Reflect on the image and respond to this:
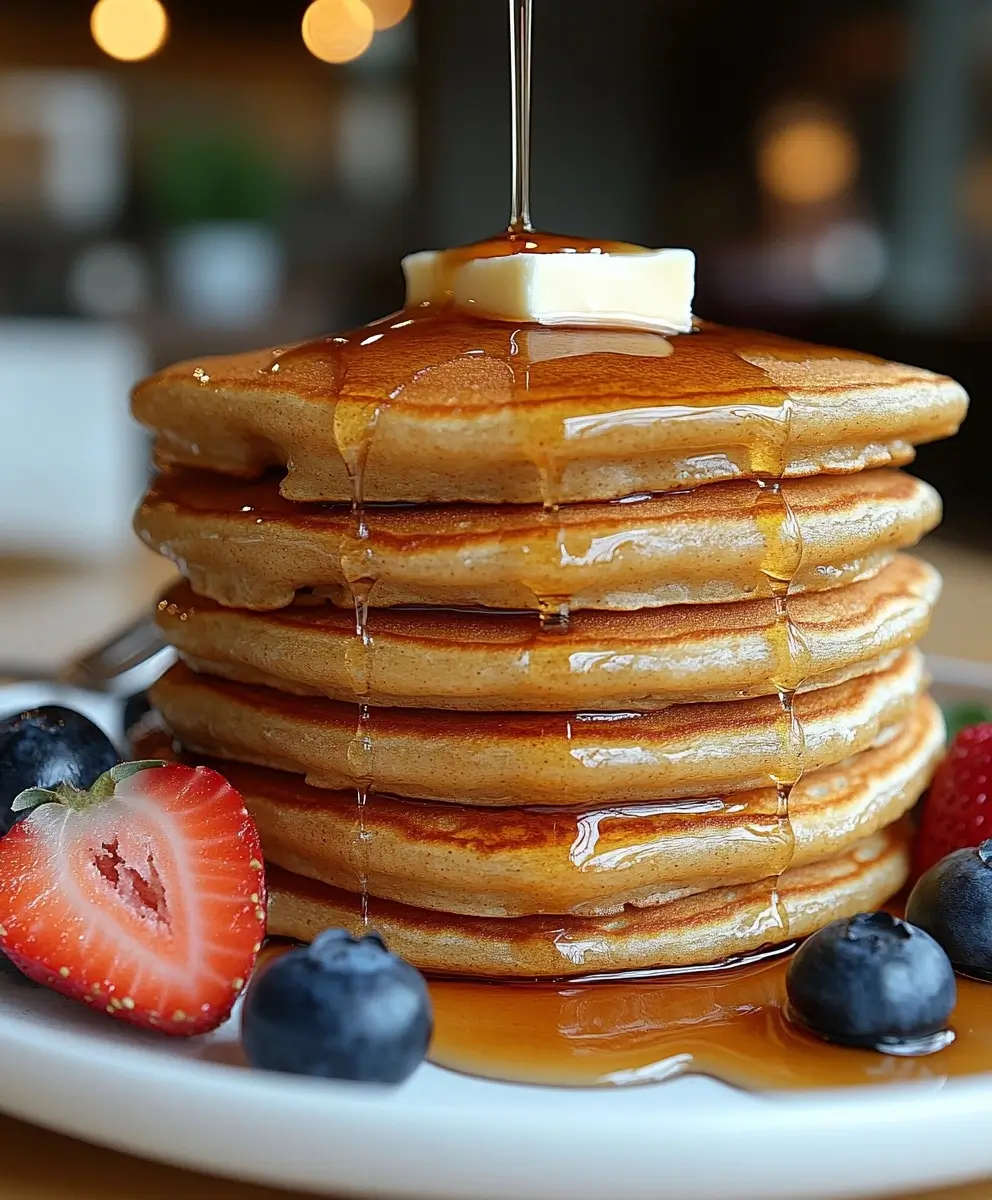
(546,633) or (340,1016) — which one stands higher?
(546,633)

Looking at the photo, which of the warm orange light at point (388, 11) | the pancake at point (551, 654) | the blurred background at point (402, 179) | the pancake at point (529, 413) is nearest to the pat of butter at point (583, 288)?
the pancake at point (529, 413)

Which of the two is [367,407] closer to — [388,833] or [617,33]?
[388,833]

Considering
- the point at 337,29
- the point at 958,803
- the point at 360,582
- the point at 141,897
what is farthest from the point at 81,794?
the point at 337,29

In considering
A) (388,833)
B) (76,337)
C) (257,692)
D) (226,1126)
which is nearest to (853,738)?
(388,833)

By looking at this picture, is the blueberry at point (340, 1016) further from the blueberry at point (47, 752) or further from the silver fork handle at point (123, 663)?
the silver fork handle at point (123, 663)

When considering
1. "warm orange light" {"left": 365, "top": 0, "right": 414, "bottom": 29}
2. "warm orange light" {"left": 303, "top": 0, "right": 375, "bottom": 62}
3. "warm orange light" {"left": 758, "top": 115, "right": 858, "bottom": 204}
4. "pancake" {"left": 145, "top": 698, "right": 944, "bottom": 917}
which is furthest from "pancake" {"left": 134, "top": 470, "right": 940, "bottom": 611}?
"warm orange light" {"left": 303, "top": 0, "right": 375, "bottom": 62}

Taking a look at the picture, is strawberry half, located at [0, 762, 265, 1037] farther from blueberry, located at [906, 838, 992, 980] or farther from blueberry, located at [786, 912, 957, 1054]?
blueberry, located at [906, 838, 992, 980]

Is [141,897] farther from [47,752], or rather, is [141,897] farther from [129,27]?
[129,27]
